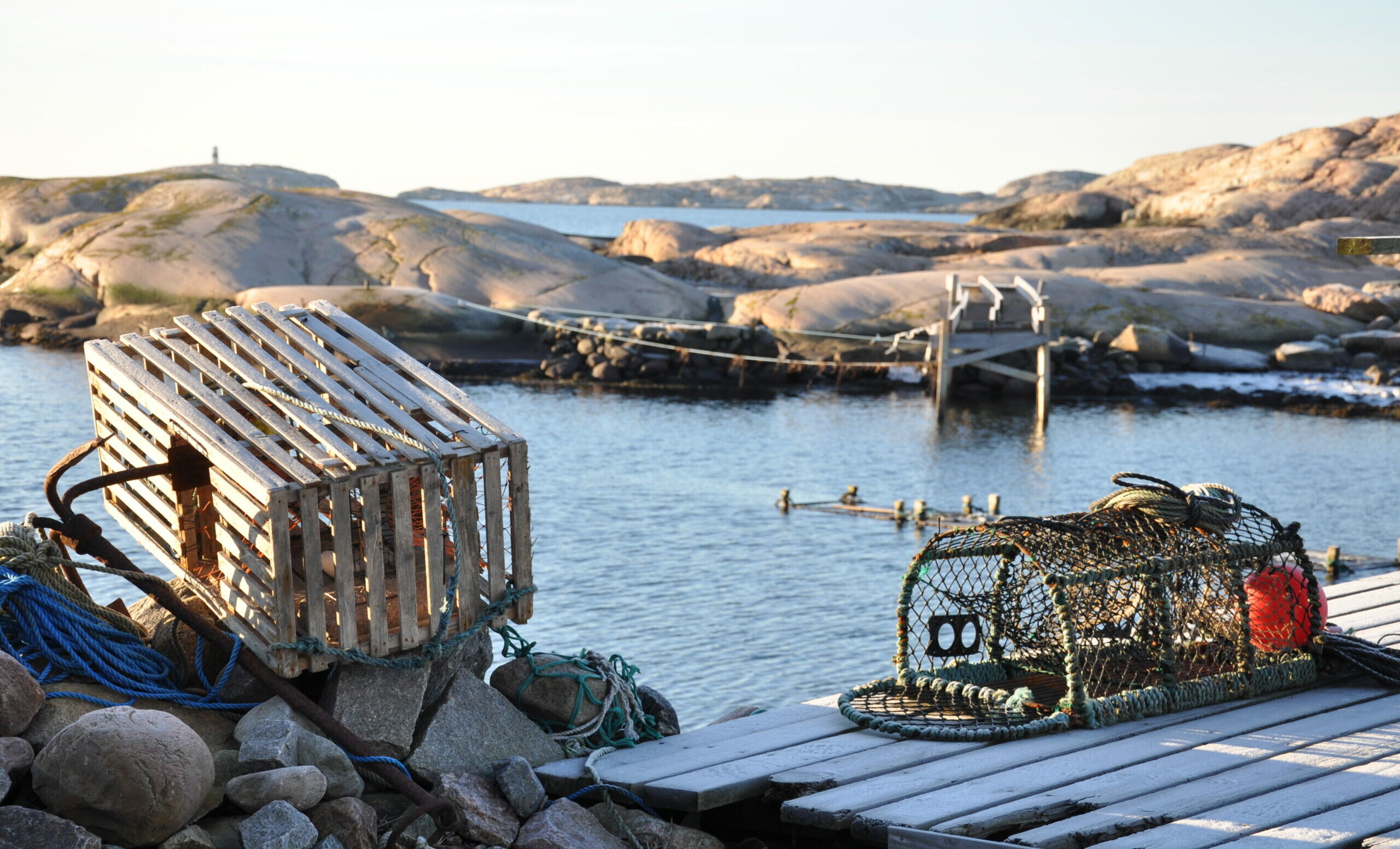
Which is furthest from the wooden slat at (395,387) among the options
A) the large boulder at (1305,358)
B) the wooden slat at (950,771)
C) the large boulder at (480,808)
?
the large boulder at (1305,358)

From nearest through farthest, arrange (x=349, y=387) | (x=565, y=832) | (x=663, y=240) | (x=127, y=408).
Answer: (x=565, y=832), (x=127, y=408), (x=349, y=387), (x=663, y=240)

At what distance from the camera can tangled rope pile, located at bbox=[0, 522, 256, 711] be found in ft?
19.4

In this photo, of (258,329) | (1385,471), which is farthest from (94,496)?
(1385,471)

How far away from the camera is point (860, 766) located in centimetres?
623

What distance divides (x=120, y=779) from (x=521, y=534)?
2.20 m

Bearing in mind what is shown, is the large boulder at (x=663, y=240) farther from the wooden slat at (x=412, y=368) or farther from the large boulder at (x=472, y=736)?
the large boulder at (x=472, y=736)

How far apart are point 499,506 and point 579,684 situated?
1.01 metres

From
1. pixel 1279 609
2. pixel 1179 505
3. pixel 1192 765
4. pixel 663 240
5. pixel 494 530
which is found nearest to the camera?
pixel 1192 765

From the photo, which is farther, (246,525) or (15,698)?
(246,525)

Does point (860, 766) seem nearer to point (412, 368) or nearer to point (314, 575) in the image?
point (314, 575)

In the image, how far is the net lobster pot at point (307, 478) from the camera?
589 cm

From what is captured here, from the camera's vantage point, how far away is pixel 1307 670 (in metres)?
7.37

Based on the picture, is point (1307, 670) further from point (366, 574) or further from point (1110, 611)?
point (366, 574)

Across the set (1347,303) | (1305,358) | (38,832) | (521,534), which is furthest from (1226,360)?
(38,832)
